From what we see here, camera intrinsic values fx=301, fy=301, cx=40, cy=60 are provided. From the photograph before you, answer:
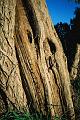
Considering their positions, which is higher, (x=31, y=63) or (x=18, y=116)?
(x=31, y=63)

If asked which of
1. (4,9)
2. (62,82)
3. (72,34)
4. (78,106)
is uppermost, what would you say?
(72,34)

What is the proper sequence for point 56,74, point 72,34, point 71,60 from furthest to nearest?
1. point 72,34
2. point 71,60
3. point 56,74

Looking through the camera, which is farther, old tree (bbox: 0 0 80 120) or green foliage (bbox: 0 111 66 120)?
old tree (bbox: 0 0 80 120)

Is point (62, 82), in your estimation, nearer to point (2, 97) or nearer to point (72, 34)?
point (2, 97)

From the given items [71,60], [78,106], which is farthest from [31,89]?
[71,60]

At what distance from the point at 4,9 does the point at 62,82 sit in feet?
5.52

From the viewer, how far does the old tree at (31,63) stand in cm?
485

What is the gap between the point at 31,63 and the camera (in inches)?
199

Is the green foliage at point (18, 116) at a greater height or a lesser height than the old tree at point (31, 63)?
lesser

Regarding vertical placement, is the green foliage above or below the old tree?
below

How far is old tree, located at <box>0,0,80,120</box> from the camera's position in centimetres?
485

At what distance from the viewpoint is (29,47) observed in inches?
202

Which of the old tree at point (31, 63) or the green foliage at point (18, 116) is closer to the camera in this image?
the green foliage at point (18, 116)

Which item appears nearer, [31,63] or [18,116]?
[18,116]
